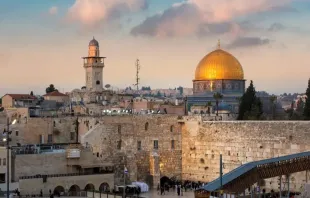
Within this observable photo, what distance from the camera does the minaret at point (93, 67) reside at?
56.3 m

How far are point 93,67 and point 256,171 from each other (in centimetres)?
3087

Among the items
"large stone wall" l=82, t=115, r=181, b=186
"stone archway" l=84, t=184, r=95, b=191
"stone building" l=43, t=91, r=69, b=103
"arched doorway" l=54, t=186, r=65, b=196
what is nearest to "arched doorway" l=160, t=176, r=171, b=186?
"large stone wall" l=82, t=115, r=181, b=186

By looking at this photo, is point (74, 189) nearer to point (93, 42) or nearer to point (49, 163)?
point (49, 163)

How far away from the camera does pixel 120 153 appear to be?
40.8 m

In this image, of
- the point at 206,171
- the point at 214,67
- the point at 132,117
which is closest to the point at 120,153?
the point at 132,117

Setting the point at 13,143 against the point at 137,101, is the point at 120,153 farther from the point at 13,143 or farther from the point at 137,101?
the point at 137,101

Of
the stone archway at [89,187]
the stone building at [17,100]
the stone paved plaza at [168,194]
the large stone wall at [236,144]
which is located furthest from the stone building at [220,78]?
the stone archway at [89,187]

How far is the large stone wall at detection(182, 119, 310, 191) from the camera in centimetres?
3562

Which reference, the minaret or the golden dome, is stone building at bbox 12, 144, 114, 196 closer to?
the minaret

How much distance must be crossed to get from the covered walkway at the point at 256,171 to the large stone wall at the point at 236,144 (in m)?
5.85

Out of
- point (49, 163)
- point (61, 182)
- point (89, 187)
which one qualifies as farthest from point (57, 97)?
point (61, 182)

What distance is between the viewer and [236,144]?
3909 centimetres

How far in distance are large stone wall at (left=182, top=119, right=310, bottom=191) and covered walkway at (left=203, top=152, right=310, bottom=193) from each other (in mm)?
5846

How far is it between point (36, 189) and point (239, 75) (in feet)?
118
